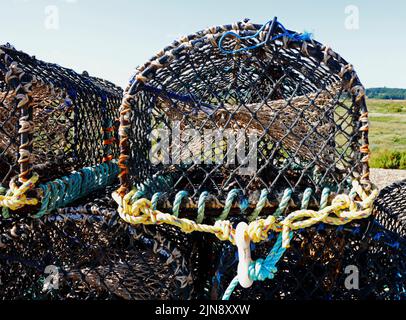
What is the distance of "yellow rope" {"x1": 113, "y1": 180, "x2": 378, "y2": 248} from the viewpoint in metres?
1.29

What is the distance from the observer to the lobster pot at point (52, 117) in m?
1.42

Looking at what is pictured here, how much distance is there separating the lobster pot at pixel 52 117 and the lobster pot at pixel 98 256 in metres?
0.23

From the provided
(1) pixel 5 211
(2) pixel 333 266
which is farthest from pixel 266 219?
(1) pixel 5 211

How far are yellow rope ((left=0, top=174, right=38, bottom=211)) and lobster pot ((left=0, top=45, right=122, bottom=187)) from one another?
33 mm

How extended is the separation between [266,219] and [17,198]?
84 centimetres

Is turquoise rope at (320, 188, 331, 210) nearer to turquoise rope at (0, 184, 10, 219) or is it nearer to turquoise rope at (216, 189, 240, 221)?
turquoise rope at (216, 189, 240, 221)

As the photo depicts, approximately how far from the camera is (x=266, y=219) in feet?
4.25

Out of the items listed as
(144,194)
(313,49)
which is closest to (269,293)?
(144,194)

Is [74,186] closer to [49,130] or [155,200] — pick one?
[155,200]
